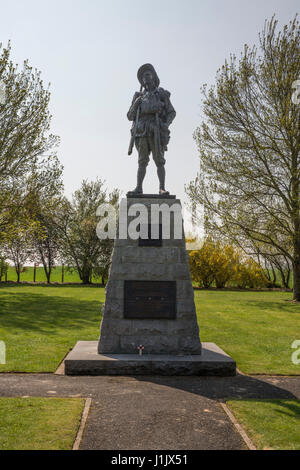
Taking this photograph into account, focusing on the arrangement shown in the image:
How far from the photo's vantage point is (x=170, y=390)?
5.90 m

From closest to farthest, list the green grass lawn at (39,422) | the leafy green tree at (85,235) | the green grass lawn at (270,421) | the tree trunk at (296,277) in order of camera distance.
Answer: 1. the green grass lawn at (39,422)
2. the green grass lawn at (270,421)
3. the tree trunk at (296,277)
4. the leafy green tree at (85,235)

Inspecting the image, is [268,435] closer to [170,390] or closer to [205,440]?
[205,440]

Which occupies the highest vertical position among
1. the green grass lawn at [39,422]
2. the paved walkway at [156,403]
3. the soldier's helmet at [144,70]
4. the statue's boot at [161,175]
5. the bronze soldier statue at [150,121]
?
the soldier's helmet at [144,70]

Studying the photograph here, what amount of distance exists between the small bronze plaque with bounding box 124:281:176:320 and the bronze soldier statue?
2149 millimetres

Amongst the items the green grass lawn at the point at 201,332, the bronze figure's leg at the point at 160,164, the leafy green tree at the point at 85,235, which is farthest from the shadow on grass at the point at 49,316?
the leafy green tree at the point at 85,235

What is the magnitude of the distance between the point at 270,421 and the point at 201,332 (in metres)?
6.39

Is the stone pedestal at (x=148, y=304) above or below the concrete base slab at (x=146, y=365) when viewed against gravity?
above

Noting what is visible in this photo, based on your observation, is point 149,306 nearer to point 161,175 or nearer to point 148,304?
point 148,304

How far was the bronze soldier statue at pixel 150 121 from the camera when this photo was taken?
862 cm

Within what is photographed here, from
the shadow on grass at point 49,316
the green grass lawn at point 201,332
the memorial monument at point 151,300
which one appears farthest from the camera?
the shadow on grass at point 49,316

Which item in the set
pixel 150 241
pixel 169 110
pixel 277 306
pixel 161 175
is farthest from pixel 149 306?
pixel 277 306

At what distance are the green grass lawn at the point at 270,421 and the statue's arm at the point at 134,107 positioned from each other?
622 centimetres

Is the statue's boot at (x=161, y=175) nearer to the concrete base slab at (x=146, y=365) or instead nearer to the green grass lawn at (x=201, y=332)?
the concrete base slab at (x=146, y=365)

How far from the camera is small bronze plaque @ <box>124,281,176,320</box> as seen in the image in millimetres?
7488
